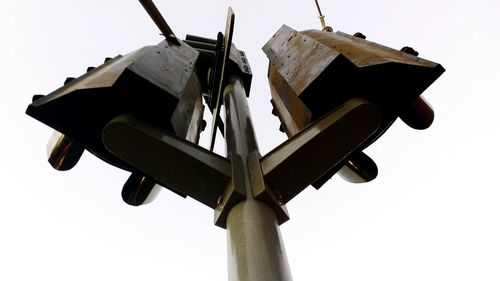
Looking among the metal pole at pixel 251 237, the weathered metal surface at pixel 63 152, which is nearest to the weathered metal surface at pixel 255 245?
the metal pole at pixel 251 237

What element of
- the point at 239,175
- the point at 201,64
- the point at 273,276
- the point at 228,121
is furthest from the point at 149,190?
the point at 201,64

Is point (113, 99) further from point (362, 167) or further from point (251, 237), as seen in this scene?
point (362, 167)

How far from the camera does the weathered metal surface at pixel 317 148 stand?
82.4 inches

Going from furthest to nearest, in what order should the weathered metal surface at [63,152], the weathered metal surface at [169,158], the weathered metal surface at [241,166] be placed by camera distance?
the weathered metal surface at [63,152] < the weathered metal surface at [169,158] < the weathered metal surface at [241,166]

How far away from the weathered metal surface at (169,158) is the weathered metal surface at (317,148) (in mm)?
263

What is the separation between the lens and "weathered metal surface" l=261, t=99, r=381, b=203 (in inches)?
82.4

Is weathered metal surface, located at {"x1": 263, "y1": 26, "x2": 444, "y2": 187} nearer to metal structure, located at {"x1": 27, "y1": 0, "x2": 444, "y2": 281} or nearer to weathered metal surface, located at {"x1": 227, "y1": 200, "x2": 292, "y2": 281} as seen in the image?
metal structure, located at {"x1": 27, "y1": 0, "x2": 444, "y2": 281}

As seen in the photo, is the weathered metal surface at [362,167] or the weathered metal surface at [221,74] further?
the weathered metal surface at [221,74]

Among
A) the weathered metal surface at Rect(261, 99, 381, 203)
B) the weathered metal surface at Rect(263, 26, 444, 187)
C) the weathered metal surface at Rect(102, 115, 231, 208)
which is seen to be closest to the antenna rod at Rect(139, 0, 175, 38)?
the weathered metal surface at Rect(263, 26, 444, 187)

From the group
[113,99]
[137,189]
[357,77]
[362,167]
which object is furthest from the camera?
[362,167]

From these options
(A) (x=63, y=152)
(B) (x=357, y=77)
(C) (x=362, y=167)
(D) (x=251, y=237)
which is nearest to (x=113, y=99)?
(A) (x=63, y=152)

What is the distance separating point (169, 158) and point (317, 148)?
0.78 meters

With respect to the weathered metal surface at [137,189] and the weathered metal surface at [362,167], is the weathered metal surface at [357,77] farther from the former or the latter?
the weathered metal surface at [137,189]

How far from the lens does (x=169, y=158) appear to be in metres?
2.10
